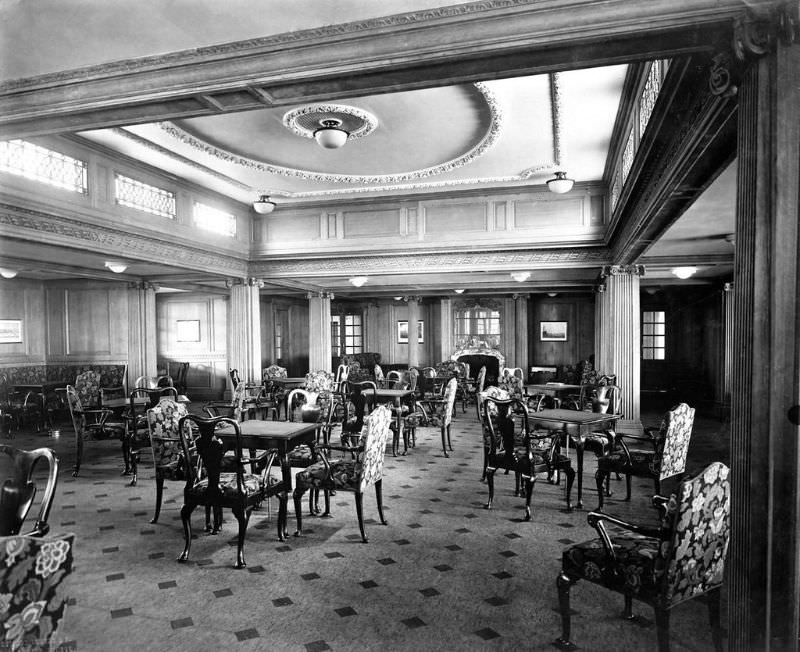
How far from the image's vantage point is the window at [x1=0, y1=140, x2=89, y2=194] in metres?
5.32

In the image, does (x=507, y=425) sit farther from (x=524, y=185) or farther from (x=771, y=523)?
(x=524, y=185)

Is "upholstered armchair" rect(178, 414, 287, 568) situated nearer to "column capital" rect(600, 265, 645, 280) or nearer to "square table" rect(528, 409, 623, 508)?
"square table" rect(528, 409, 623, 508)

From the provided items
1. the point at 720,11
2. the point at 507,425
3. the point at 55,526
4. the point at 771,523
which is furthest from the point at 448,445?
the point at 720,11

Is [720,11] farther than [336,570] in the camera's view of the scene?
No

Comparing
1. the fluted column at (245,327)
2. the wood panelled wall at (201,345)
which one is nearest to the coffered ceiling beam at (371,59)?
the fluted column at (245,327)

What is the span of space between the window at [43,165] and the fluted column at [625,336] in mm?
7069

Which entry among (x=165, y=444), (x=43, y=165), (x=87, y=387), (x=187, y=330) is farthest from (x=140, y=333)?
(x=165, y=444)

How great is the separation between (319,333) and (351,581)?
9800 millimetres

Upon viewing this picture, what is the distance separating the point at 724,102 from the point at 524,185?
5.90 metres

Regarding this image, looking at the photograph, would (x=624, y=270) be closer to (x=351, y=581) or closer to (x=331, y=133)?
(x=331, y=133)

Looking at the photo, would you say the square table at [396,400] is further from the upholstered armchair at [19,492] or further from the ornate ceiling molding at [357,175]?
the upholstered armchair at [19,492]

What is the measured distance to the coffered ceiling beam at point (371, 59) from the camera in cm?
220

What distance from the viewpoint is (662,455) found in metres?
4.56

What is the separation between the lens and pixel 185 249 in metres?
8.02
